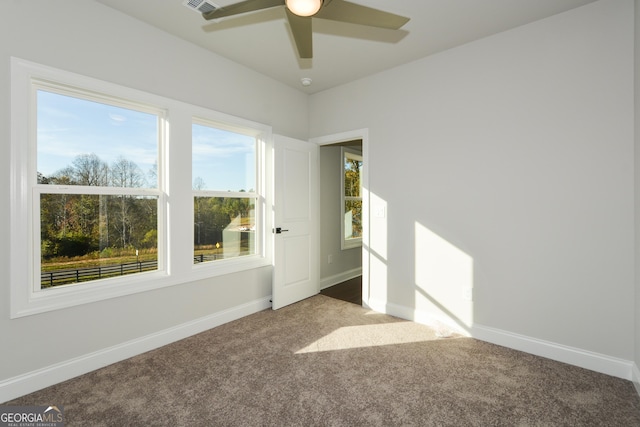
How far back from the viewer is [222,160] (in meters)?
3.38

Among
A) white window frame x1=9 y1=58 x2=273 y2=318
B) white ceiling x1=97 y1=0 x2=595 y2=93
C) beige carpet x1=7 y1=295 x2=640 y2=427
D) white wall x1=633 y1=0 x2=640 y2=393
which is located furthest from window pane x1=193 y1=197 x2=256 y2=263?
white wall x1=633 y1=0 x2=640 y2=393

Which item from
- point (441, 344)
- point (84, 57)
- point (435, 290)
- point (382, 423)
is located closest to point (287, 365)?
point (382, 423)

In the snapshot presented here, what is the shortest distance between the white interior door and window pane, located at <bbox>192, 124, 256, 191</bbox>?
337mm

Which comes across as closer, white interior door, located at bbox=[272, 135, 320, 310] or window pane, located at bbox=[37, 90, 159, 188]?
window pane, located at bbox=[37, 90, 159, 188]

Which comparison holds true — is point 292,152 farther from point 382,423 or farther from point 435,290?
point 382,423

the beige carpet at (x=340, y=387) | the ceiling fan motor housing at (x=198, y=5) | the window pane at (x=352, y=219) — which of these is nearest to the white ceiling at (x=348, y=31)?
the ceiling fan motor housing at (x=198, y=5)

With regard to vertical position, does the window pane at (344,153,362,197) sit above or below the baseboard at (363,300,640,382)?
above

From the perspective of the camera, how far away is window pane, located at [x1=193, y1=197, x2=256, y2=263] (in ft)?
10.4

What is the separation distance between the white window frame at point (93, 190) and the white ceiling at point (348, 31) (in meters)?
0.65

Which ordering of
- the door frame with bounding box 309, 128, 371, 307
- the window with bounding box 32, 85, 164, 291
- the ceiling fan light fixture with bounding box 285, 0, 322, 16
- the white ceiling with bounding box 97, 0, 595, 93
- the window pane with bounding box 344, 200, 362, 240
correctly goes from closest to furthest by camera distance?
1. the ceiling fan light fixture with bounding box 285, 0, 322, 16
2. the window with bounding box 32, 85, 164, 291
3. the white ceiling with bounding box 97, 0, 595, 93
4. the door frame with bounding box 309, 128, 371, 307
5. the window pane with bounding box 344, 200, 362, 240

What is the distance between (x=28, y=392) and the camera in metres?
2.04

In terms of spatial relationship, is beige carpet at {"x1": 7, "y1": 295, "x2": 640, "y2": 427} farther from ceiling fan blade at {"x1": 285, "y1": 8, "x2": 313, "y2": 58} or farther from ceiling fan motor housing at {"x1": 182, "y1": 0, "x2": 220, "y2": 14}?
ceiling fan motor housing at {"x1": 182, "y1": 0, "x2": 220, "y2": 14}

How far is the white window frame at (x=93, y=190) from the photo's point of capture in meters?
2.02

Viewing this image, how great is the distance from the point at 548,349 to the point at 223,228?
3.26m
